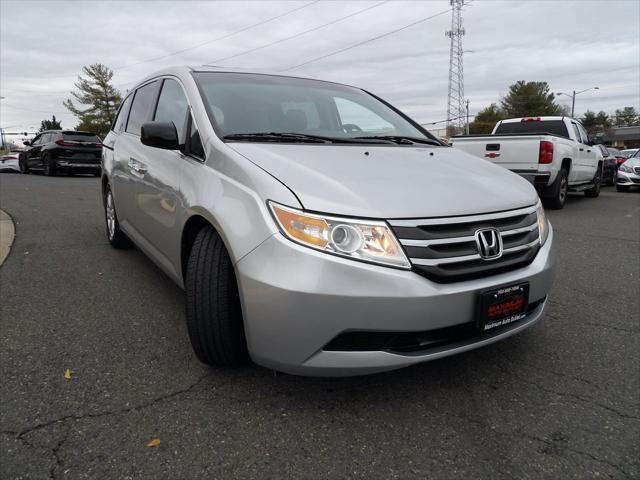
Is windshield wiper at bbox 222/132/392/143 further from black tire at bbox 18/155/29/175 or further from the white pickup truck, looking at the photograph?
black tire at bbox 18/155/29/175

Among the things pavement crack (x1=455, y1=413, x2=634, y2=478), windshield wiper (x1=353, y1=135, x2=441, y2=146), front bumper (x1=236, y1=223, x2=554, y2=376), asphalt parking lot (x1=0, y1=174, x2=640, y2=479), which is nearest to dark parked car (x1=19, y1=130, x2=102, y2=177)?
asphalt parking lot (x1=0, y1=174, x2=640, y2=479)

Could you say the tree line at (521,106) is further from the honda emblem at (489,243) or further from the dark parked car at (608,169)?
the honda emblem at (489,243)

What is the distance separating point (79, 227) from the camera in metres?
6.16

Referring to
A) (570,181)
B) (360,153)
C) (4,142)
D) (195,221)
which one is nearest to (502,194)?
(360,153)

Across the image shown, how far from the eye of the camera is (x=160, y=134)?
2.62 meters

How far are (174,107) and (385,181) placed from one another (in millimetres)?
1718

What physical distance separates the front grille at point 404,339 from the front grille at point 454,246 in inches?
9.0

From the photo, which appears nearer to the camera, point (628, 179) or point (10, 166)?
point (628, 179)

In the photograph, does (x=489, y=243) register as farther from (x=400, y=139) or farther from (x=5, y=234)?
(x=5, y=234)

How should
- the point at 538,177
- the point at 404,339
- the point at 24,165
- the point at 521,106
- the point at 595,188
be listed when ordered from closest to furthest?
1. the point at 404,339
2. the point at 538,177
3. the point at 595,188
4. the point at 24,165
5. the point at 521,106

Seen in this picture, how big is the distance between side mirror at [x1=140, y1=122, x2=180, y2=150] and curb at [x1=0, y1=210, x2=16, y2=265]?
277 centimetres

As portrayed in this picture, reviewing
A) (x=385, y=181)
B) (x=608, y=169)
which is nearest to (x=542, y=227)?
(x=385, y=181)

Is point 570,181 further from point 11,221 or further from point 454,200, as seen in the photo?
point 11,221

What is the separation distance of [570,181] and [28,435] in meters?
10.2
